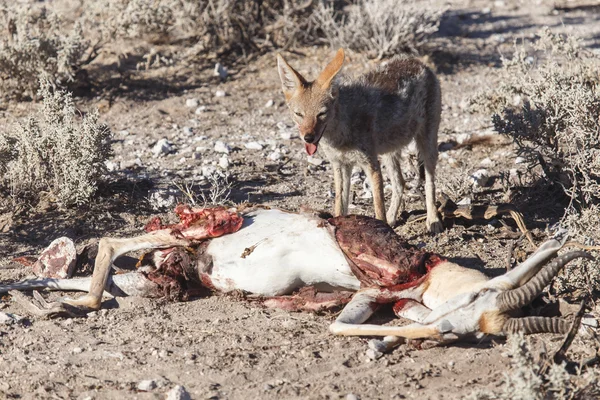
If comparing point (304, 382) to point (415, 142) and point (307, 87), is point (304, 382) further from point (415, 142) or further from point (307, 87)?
point (415, 142)

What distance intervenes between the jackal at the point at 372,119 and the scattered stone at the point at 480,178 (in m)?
0.53

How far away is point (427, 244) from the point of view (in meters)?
5.95

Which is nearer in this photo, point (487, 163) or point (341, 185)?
point (341, 185)

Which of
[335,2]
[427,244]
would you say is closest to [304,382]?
[427,244]

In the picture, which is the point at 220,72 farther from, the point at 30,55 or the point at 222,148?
the point at 222,148

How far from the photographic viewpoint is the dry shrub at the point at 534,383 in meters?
3.35

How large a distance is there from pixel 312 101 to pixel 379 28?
14.6 feet

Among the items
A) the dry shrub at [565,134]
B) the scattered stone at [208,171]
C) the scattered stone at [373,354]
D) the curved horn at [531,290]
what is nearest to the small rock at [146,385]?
the scattered stone at [373,354]

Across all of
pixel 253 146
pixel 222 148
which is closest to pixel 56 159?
pixel 222 148

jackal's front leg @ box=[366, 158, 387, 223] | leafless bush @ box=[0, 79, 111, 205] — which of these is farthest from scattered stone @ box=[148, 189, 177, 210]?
jackal's front leg @ box=[366, 158, 387, 223]

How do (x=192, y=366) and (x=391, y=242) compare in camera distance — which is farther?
(x=391, y=242)

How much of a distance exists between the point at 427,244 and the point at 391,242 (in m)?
1.44

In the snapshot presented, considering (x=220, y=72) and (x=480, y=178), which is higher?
(x=220, y=72)

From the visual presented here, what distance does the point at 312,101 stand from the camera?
6070 mm
